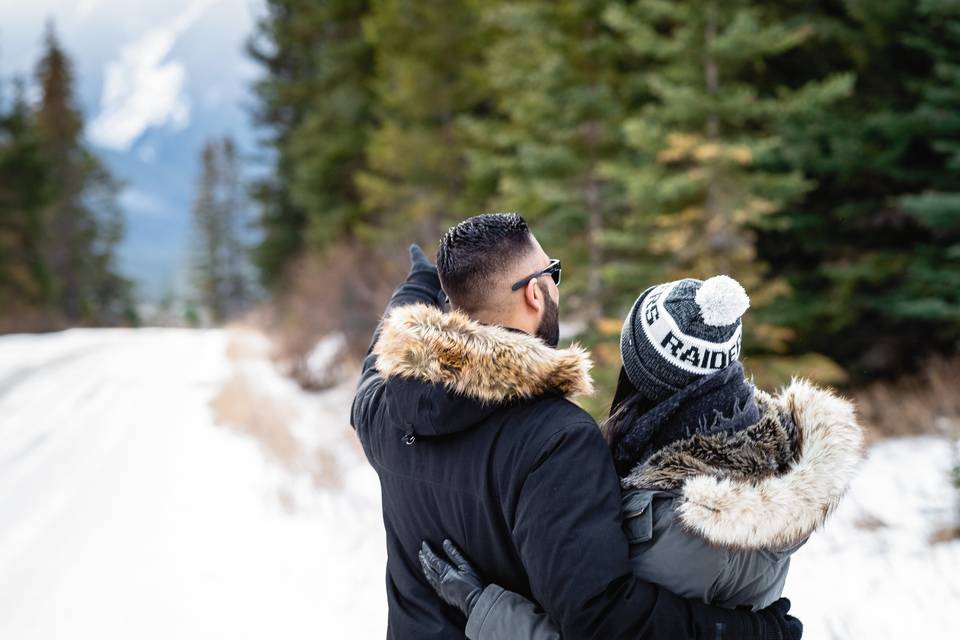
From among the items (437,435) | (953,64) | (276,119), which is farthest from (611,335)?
(276,119)

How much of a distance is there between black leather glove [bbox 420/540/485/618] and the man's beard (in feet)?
1.94

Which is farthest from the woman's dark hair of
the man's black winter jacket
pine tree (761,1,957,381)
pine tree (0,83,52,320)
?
pine tree (0,83,52,320)

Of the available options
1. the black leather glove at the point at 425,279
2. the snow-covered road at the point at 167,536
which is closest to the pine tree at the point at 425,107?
the snow-covered road at the point at 167,536

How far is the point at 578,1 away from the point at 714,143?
3.58 metres

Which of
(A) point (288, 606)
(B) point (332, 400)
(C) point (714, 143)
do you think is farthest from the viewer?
(B) point (332, 400)

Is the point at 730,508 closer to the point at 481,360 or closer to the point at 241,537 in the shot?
the point at 481,360

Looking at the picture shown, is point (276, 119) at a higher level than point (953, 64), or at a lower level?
lower

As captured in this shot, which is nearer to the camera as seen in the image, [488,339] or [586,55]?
[488,339]

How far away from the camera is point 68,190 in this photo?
126ft

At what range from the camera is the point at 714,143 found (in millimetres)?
8539

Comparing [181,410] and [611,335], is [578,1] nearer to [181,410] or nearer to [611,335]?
[611,335]

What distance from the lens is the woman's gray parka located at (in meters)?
1.54

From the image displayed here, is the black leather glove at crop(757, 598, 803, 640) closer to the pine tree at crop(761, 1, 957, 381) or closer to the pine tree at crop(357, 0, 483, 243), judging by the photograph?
the pine tree at crop(761, 1, 957, 381)

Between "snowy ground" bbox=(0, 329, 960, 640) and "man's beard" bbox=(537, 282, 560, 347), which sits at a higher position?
"man's beard" bbox=(537, 282, 560, 347)
